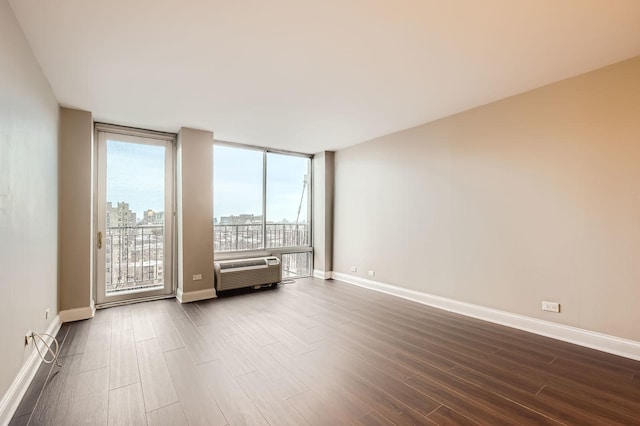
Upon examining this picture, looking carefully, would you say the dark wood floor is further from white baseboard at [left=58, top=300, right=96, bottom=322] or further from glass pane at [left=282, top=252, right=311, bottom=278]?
glass pane at [left=282, top=252, right=311, bottom=278]

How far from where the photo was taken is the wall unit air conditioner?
4566 mm

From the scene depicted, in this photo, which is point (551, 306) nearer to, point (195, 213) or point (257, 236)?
point (257, 236)

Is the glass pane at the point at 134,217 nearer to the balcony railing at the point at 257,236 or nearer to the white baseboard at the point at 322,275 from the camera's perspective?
the balcony railing at the point at 257,236

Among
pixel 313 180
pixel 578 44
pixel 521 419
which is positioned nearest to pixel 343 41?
pixel 578 44

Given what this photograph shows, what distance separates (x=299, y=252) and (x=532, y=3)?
196 inches

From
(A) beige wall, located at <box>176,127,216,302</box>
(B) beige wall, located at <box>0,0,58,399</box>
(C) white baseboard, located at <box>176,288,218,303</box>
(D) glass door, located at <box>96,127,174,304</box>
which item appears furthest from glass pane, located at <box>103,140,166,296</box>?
(B) beige wall, located at <box>0,0,58,399</box>

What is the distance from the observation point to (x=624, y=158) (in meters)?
2.55

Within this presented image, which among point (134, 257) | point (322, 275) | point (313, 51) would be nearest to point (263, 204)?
A: point (322, 275)

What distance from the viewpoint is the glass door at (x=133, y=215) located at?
4027 millimetres

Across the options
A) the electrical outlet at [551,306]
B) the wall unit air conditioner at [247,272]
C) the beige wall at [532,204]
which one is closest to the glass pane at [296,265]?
the wall unit air conditioner at [247,272]

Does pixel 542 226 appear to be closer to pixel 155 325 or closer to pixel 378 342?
pixel 378 342

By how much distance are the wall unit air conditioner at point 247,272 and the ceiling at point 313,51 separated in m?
2.42

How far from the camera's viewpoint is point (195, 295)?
14.1 feet

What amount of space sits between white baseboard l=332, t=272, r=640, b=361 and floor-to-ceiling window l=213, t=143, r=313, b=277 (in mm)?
2273
